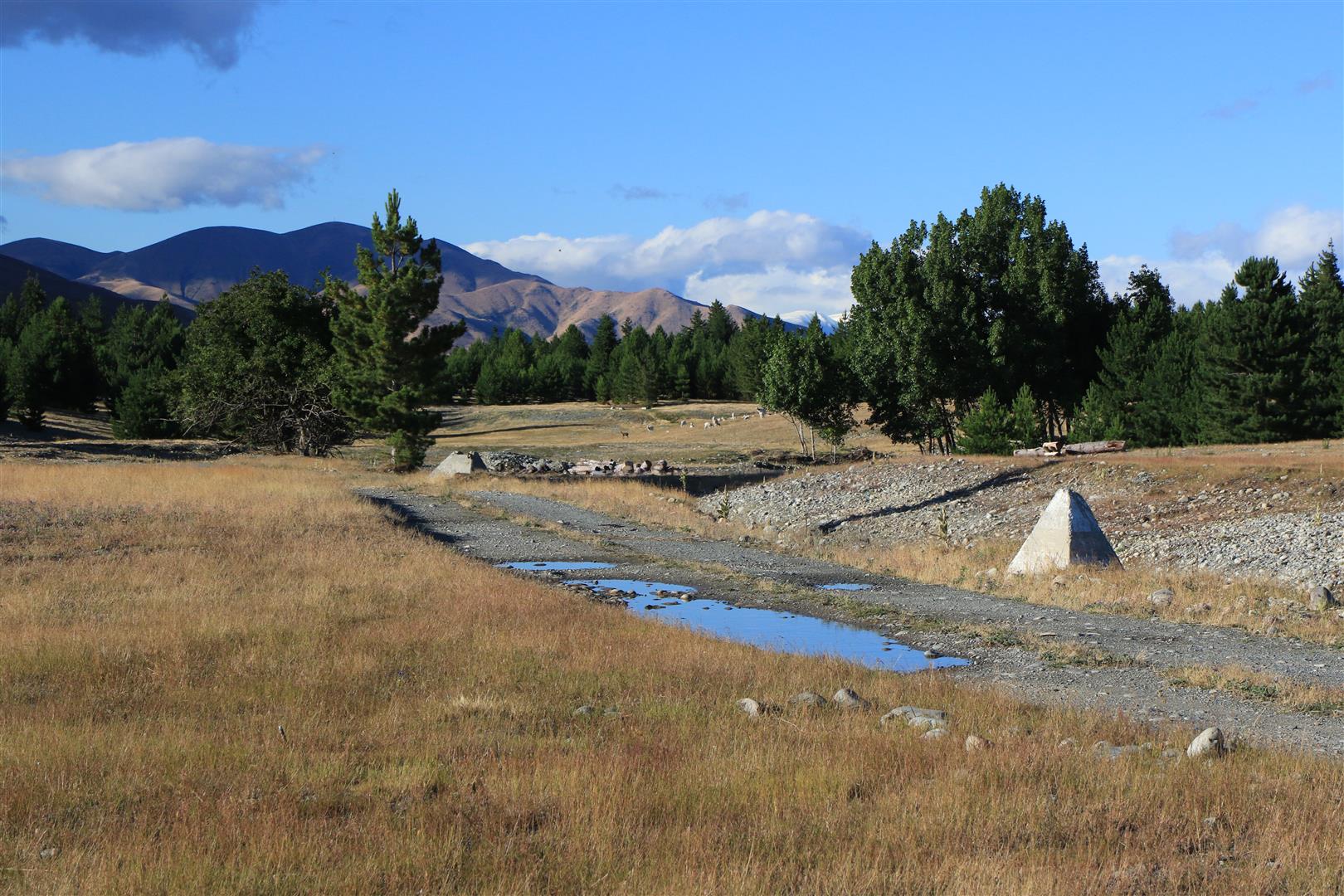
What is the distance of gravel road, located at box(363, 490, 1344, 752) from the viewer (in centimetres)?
1048

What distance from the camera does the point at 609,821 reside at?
6.63 m

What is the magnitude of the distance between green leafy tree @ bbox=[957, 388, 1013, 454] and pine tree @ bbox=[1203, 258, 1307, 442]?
28.3ft

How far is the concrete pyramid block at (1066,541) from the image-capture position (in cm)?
2080

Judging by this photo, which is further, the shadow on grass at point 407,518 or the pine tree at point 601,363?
the pine tree at point 601,363

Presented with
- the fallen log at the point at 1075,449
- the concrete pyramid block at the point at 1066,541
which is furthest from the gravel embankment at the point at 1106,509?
the concrete pyramid block at the point at 1066,541

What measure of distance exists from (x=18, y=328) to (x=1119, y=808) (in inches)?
4728

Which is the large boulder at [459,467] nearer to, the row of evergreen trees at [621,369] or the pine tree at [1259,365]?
the pine tree at [1259,365]

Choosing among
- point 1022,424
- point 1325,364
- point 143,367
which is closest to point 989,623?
point 1022,424

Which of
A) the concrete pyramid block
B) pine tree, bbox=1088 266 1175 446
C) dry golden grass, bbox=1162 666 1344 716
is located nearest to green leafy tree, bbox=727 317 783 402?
pine tree, bbox=1088 266 1175 446

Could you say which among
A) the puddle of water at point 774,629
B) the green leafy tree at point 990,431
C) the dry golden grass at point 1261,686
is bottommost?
the puddle of water at point 774,629

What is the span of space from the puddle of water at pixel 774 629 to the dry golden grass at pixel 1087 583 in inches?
182

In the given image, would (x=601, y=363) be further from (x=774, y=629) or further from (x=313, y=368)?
(x=774, y=629)

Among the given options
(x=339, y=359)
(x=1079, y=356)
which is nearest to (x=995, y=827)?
(x=339, y=359)

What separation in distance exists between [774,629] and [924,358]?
4825 cm
